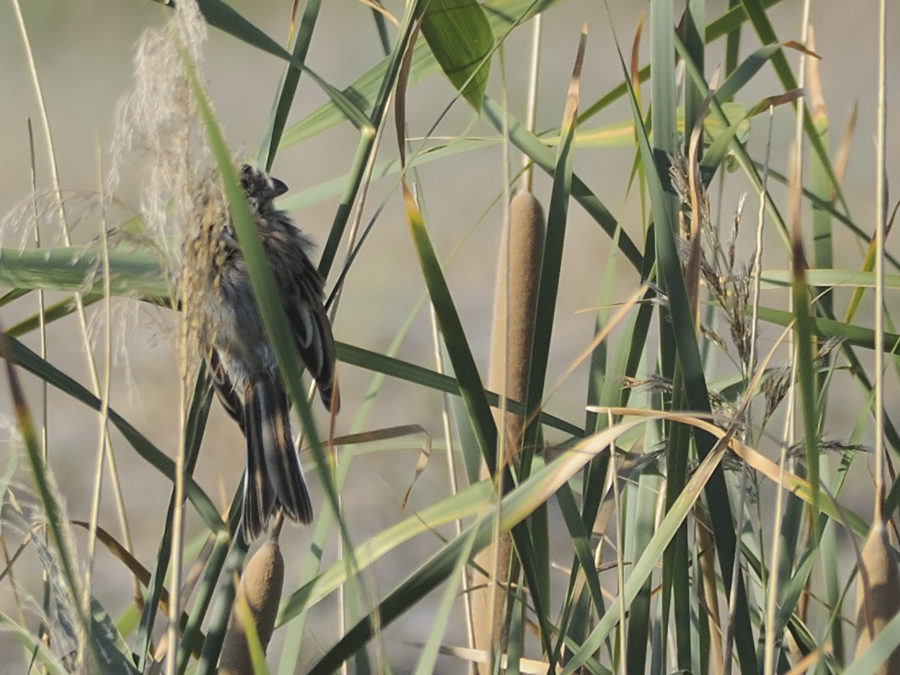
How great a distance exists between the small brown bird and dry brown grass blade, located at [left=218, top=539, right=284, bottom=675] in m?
0.14

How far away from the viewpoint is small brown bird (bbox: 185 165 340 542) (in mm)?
1231

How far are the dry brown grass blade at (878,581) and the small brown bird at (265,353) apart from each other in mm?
517

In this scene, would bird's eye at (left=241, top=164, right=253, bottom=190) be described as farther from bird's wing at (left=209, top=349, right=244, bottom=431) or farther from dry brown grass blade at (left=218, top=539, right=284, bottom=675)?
dry brown grass blade at (left=218, top=539, right=284, bottom=675)

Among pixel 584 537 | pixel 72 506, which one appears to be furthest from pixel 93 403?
pixel 72 506

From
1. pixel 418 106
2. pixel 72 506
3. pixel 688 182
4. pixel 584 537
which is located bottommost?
pixel 72 506

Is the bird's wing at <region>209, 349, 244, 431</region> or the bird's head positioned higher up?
the bird's head

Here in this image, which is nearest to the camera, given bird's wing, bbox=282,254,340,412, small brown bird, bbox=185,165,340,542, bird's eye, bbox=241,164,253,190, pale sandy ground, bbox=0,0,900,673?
small brown bird, bbox=185,165,340,542

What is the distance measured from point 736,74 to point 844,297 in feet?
11.6

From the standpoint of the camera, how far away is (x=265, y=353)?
5.04 feet

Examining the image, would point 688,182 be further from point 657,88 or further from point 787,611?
point 787,611

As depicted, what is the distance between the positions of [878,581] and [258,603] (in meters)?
0.52

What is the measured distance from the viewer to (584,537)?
3.21 feet

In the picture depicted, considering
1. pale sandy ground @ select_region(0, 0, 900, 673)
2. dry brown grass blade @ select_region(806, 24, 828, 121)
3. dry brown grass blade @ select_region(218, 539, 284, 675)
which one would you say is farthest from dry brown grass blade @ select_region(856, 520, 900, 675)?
pale sandy ground @ select_region(0, 0, 900, 673)

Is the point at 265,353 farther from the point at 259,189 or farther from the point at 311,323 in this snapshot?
the point at 259,189
